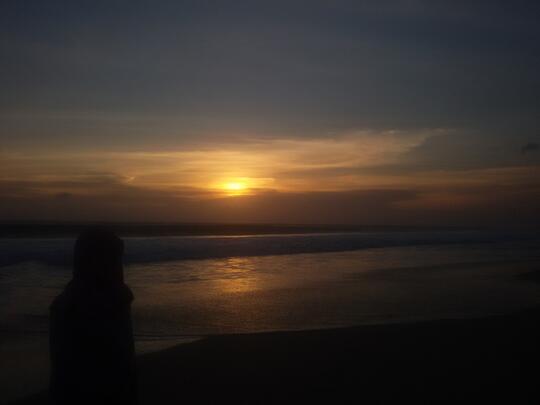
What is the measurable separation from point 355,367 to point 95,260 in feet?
16.4

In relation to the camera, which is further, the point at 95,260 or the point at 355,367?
the point at 355,367

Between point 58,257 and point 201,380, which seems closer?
point 201,380

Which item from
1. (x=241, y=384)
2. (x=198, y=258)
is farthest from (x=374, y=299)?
(x=198, y=258)

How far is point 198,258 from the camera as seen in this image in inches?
1013

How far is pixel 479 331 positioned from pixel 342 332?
238cm

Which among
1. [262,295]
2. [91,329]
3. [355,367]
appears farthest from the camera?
[262,295]

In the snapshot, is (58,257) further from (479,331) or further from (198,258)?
(479,331)

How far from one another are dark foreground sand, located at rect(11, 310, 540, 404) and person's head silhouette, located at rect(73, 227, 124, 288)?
3.38m

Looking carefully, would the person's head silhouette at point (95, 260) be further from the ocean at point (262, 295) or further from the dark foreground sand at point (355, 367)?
the ocean at point (262, 295)

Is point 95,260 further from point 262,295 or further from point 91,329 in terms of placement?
point 262,295

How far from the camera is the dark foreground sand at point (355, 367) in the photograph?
5938mm

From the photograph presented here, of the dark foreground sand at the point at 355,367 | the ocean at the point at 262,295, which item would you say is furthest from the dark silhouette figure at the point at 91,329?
the ocean at the point at 262,295

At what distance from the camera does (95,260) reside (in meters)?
2.85

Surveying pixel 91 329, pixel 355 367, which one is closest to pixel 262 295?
pixel 355 367
